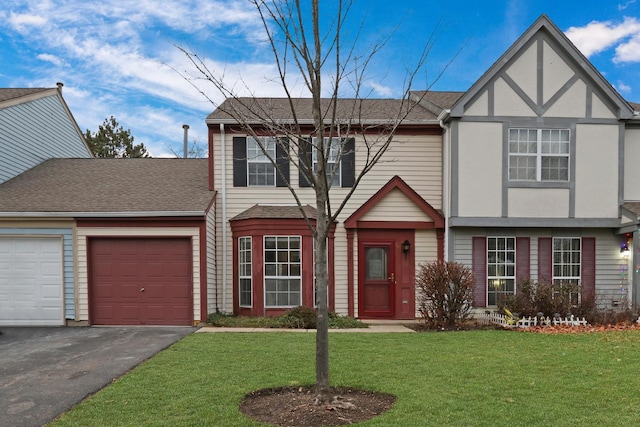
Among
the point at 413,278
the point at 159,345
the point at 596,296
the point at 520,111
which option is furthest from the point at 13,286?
the point at 596,296

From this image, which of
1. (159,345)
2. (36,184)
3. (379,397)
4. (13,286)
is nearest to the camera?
(379,397)

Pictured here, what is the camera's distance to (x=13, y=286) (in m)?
12.4

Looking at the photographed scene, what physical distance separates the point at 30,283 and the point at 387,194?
9206 mm

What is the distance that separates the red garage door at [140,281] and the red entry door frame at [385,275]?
15.1 ft

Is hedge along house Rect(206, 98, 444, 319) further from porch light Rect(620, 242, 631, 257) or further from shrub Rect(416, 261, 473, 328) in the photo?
porch light Rect(620, 242, 631, 257)

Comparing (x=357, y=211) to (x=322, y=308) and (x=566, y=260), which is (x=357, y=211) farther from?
(x=322, y=308)

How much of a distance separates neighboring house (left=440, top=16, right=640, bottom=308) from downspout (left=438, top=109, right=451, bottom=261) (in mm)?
100

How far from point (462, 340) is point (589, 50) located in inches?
346

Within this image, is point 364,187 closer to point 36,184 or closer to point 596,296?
point 596,296

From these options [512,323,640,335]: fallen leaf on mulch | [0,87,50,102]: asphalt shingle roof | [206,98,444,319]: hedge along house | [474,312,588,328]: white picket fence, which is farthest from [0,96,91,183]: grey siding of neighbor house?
[512,323,640,335]: fallen leaf on mulch

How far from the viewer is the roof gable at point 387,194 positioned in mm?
13742

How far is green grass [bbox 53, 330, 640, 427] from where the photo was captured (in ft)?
17.0

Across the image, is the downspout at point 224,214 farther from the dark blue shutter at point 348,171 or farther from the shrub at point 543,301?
the shrub at point 543,301

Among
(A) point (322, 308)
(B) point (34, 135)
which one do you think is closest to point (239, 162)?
(B) point (34, 135)
